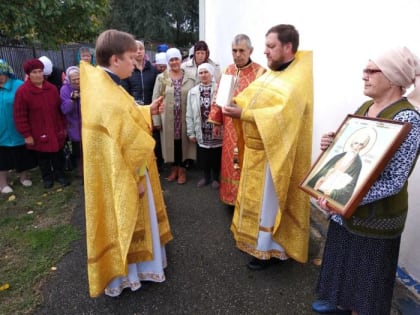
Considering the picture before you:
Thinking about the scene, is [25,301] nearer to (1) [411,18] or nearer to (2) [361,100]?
(2) [361,100]

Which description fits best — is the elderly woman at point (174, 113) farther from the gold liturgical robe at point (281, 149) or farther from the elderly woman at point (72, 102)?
the gold liturgical robe at point (281, 149)

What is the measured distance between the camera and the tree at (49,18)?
6742mm

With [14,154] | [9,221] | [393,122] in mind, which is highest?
[393,122]

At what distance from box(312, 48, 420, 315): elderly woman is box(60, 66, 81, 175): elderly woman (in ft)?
12.7

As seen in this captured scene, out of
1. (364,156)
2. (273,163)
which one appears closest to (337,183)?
(364,156)

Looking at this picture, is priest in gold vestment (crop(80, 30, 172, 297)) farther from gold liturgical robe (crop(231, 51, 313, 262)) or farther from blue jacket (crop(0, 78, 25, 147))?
blue jacket (crop(0, 78, 25, 147))

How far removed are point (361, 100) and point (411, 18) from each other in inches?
33.7

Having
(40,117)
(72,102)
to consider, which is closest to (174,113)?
(72,102)

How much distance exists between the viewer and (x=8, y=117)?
4531mm

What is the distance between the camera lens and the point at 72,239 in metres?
3.53

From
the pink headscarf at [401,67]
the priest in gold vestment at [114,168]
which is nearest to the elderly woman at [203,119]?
the priest in gold vestment at [114,168]

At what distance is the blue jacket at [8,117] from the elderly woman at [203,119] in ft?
8.35

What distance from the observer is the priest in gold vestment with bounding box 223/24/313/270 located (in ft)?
7.97

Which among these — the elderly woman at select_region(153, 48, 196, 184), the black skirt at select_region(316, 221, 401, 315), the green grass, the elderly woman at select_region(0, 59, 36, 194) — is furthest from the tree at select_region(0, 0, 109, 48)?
the black skirt at select_region(316, 221, 401, 315)
